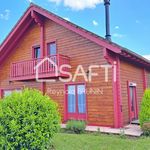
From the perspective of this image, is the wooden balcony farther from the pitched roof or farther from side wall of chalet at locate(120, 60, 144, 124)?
side wall of chalet at locate(120, 60, 144, 124)

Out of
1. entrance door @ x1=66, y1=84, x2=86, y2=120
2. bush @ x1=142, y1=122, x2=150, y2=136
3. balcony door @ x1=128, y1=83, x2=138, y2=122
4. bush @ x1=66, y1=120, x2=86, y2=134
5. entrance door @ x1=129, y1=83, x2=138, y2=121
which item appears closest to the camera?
bush @ x1=142, y1=122, x2=150, y2=136

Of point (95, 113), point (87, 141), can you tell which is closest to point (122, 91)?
point (95, 113)

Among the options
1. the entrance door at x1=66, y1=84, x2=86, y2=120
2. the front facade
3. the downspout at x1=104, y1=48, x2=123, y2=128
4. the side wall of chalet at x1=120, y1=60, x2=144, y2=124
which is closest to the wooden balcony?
the front facade

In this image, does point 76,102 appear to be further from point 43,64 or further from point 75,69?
point 43,64

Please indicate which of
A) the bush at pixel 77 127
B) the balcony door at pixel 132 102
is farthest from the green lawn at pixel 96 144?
the balcony door at pixel 132 102

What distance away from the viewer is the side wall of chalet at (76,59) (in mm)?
11156

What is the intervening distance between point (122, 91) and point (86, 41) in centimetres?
326

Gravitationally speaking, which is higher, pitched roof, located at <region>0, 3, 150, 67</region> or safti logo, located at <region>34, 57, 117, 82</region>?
pitched roof, located at <region>0, 3, 150, 67</region>

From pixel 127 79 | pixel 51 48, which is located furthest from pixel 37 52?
pixel 127 79

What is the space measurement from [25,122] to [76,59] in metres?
7.01

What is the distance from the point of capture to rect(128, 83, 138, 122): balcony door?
40.2ft

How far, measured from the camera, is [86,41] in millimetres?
12188

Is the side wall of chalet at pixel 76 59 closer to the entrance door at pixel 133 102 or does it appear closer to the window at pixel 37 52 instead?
the window at pixel 37 52

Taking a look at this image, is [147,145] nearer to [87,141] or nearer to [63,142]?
[87,141]
